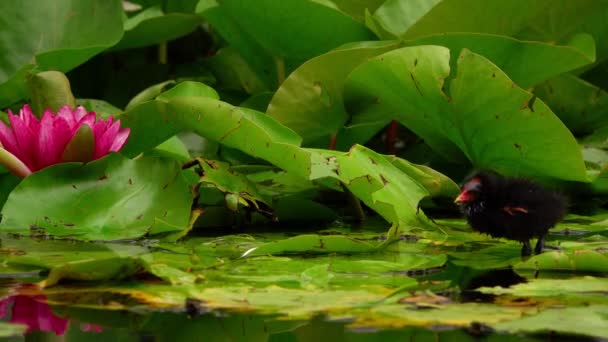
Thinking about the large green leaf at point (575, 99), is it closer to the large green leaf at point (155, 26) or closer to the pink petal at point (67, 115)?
the large green leaf at point (155, 26)

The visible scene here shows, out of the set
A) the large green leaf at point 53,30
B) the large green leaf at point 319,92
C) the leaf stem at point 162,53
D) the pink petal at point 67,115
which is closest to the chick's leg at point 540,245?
the large green leaf at point 319,92

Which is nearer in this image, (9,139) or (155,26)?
(9,139)

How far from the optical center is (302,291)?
130cm

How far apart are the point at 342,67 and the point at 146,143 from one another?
1.39 feet

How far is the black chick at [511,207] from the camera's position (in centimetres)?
165

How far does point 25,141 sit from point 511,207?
893 mm

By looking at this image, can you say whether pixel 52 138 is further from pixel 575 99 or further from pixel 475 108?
pixel 575 99

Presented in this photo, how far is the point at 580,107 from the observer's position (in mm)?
2424

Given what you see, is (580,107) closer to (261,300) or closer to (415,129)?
(415,129)

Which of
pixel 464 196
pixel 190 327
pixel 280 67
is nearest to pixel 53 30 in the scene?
pixel 280 67

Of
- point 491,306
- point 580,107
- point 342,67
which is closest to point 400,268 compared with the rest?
point 491,306

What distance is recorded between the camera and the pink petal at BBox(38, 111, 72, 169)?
1868 mm

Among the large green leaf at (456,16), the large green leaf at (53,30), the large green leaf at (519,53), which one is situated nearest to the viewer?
the large green leaf at (519,53)

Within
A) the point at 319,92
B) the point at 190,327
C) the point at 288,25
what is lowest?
the point at 190,327
